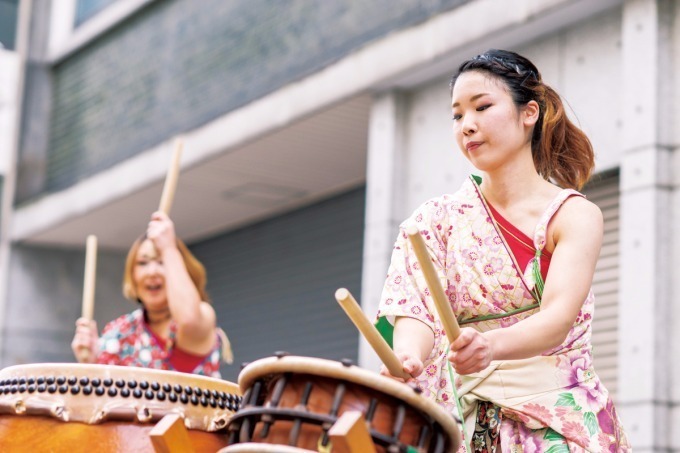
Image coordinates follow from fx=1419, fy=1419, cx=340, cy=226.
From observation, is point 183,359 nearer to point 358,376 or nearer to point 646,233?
point 646,233

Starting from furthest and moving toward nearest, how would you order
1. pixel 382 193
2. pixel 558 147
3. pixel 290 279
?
pixel 290 279 → pixel 382 193 → pixel 558 147

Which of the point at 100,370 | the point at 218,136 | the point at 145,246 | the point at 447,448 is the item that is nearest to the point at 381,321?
the point at 447,448

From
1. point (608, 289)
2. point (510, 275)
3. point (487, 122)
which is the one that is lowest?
point (510, 275)

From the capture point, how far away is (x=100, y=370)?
3297mm

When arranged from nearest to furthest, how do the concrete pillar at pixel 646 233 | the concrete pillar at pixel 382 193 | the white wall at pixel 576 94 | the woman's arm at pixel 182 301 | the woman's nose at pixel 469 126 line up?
the woman's nose at pixel 469 126, the woman's arm at pixel 182 301, the concrete pillar at pixel 646 233, the white wall at pixel 576 94, the concrete pillar at pixel 382 193

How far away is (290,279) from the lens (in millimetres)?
11188

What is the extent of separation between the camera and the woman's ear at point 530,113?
3064 millimetres

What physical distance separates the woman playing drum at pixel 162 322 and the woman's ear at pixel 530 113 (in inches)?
91.1

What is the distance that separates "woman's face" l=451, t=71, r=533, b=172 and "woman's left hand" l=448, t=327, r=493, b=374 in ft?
1.77

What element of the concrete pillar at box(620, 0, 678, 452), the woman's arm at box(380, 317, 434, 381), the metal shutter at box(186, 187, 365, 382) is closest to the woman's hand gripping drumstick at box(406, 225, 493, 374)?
the woman's arm at box(380, 317, 434, 381)

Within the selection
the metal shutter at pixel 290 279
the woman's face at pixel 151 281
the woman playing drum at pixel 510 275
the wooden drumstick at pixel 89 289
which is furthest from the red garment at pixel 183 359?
the metal shutter at pixel 290 279

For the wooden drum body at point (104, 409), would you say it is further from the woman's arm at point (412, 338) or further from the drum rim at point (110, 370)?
the woman's arm at point (412, 338)

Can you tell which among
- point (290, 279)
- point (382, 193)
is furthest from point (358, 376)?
point (290, 279)

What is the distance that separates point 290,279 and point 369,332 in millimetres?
8688
